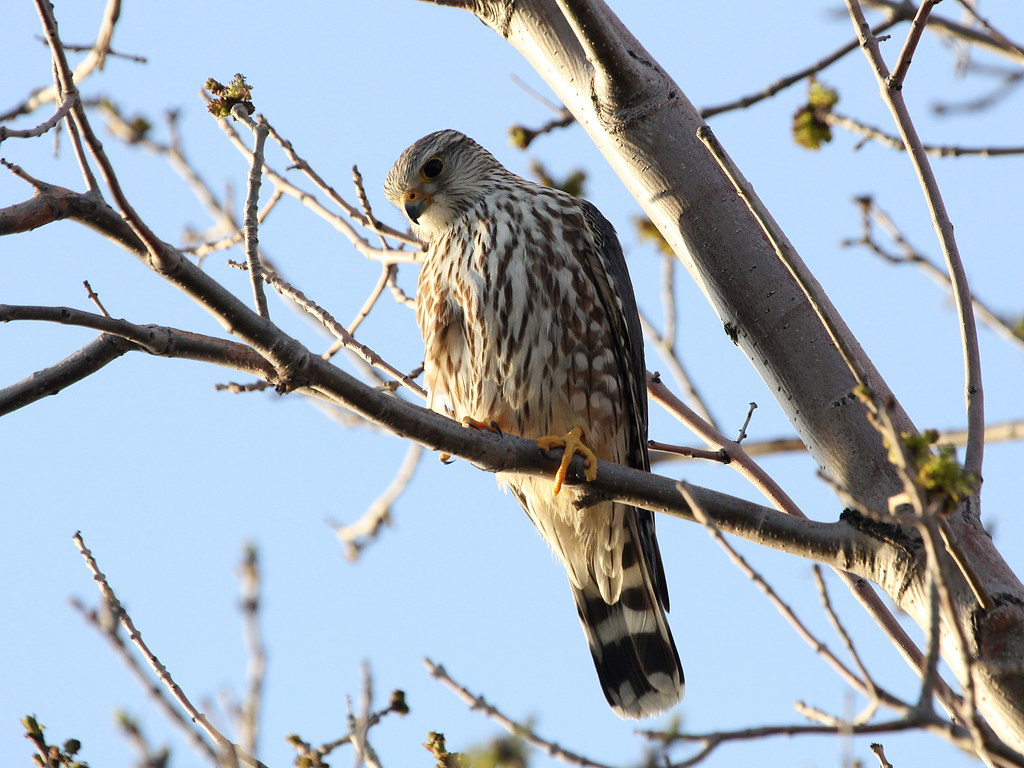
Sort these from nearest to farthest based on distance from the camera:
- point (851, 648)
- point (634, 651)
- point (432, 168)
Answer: point (851, 648)
point (634, 651)
point (432, 168)

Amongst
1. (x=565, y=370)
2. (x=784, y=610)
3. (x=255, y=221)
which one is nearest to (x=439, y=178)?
(x=565, y=370)

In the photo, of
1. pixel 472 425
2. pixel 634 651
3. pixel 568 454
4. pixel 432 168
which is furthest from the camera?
pixel 432 168

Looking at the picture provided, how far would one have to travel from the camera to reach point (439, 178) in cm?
439

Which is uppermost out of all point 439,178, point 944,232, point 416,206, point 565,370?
point 439,178

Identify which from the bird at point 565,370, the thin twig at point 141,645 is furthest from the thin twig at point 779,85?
the thin twig at point 141,645

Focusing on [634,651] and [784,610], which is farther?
[634,651]

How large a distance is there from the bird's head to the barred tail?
155 centimetres

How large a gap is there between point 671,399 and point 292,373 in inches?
60.8

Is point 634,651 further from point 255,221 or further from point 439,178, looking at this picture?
point 255,221

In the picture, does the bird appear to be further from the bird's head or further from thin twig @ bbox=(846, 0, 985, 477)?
thin twig @ bbox=(846, 0, 985, 477)

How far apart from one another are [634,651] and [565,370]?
1.05 metres

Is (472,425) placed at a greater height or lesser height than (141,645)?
greater

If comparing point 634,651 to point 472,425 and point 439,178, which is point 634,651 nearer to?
point 472,425

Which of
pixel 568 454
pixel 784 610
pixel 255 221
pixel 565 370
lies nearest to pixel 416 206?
pixel 565 370
